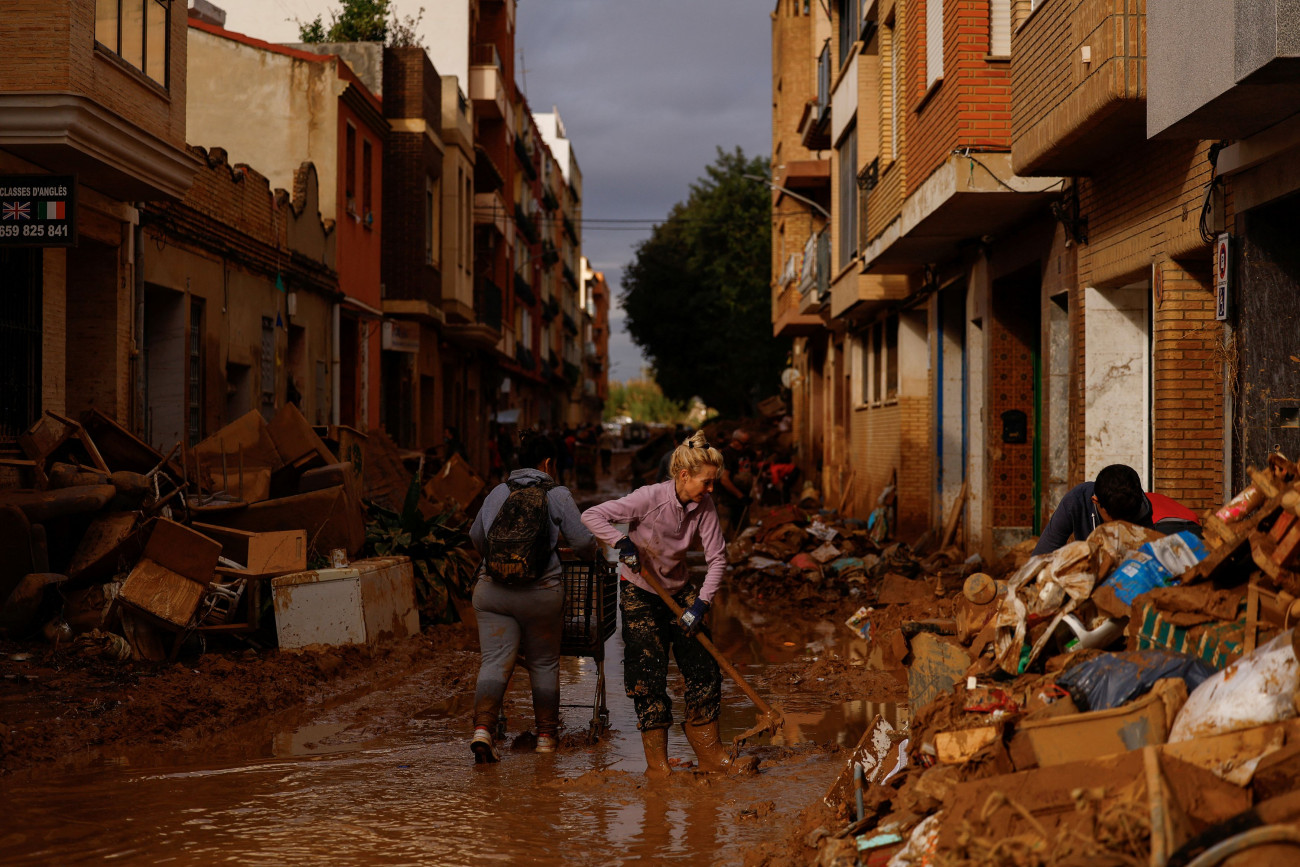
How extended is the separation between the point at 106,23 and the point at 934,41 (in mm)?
8741

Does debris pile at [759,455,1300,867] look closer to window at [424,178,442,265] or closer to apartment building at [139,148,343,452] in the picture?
apartment building at [139,148,343,452]

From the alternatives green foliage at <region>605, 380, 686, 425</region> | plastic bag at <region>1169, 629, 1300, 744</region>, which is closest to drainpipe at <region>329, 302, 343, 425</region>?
plastic bag at <region>1169, 629, 1300, 744</region>

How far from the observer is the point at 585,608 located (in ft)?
25.5

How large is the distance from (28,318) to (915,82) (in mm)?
9983

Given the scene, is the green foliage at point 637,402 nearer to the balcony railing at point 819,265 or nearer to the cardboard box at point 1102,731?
the balcony railing at point 819,265

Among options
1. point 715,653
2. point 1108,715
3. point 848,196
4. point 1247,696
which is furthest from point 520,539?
point 848,196

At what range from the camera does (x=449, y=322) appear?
30.8m

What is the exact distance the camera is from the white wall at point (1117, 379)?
37.4 ft

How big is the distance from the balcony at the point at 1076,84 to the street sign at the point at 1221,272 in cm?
126

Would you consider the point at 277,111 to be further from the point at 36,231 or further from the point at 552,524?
the point at 552,524

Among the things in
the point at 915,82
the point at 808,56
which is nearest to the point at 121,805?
the point at 915,82

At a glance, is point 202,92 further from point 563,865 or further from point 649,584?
point 563,865

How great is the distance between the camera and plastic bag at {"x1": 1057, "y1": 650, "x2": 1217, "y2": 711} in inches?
184

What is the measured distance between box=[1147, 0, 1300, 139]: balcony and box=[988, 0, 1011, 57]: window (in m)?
5.19
